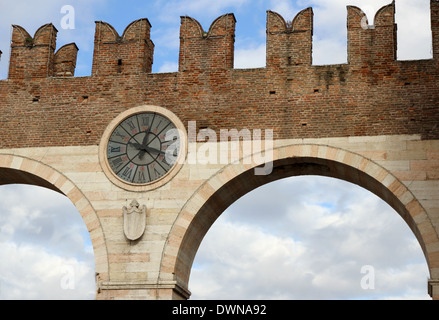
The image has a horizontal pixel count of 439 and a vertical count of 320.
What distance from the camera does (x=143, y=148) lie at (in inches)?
644

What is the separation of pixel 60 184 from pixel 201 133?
316 cm

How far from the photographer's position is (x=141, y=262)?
15484mm

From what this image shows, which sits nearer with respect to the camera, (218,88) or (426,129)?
(426,129)

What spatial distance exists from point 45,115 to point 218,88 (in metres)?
3.91

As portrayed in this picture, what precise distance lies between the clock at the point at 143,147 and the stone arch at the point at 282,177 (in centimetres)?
98

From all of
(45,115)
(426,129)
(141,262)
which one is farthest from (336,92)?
(45,115)

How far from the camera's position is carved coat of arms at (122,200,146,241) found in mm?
15617

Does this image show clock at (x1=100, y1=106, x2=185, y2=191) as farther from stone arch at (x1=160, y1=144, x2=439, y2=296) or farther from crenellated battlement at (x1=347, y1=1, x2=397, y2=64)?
crenellated battlement at (x1=347, y1=1, x2=397, y2=64)

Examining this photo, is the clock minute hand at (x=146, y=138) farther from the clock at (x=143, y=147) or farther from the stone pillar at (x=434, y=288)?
the stone pillar at (x=434, y=288)

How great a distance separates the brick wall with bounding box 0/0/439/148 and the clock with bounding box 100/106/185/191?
259mm

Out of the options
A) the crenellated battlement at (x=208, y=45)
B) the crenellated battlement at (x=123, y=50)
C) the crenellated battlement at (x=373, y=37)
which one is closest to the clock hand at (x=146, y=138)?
the crenellated battlement at (x=123, y=50)

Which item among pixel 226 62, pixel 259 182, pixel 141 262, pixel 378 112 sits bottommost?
pixel 141 262

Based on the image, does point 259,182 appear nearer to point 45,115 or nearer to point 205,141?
point 205,141

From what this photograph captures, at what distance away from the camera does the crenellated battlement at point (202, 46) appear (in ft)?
53.3
